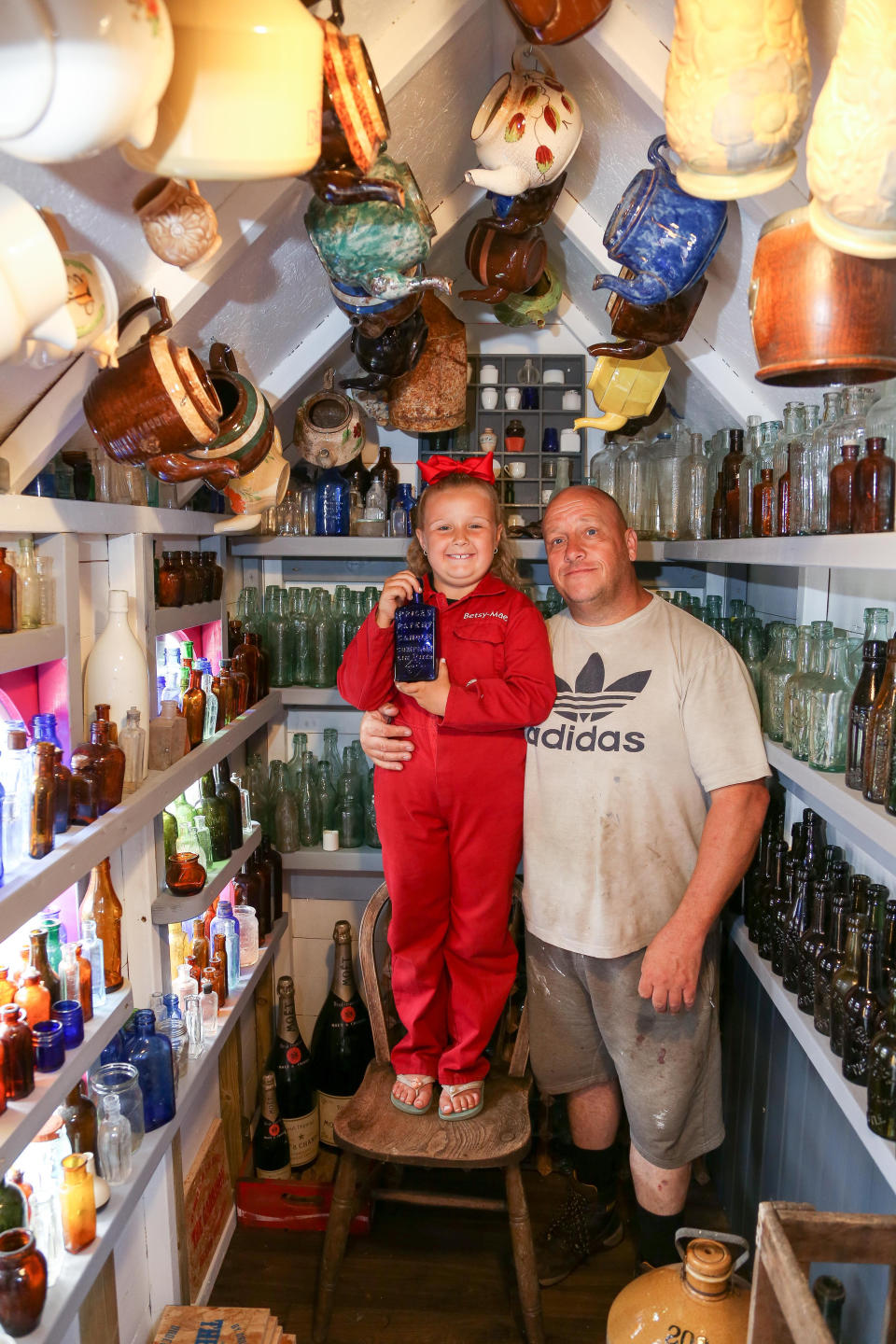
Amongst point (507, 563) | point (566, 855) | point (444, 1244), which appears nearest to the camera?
point (566, 855)

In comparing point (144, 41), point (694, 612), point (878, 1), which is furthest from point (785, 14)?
point (694, 612)

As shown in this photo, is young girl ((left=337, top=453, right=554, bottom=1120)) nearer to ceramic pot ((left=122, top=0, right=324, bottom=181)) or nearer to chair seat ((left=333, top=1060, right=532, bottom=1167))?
chair seat ((left=333, top=1060, right=532, bottom=1167))

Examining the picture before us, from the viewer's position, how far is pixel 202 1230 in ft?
7.92

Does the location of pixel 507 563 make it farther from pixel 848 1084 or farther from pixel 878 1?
pixel 878 1

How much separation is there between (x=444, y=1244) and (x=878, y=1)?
2.80 meters

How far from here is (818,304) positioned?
38.7 inches

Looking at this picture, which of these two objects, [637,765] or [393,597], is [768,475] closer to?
[637,765]

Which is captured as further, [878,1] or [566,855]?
[566,855]

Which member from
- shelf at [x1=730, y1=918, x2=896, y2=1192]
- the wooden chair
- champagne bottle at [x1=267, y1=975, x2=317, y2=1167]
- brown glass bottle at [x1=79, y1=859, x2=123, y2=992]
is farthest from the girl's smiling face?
champagne bottle at [x1=267, y1=975, x2=317, y2=1167]

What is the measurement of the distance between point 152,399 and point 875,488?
1127 millimetres

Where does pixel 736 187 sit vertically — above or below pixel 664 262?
below

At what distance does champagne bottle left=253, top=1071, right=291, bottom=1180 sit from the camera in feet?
9.32

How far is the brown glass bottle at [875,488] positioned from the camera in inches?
60.0

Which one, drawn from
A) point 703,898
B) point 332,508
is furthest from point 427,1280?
point 332,508
